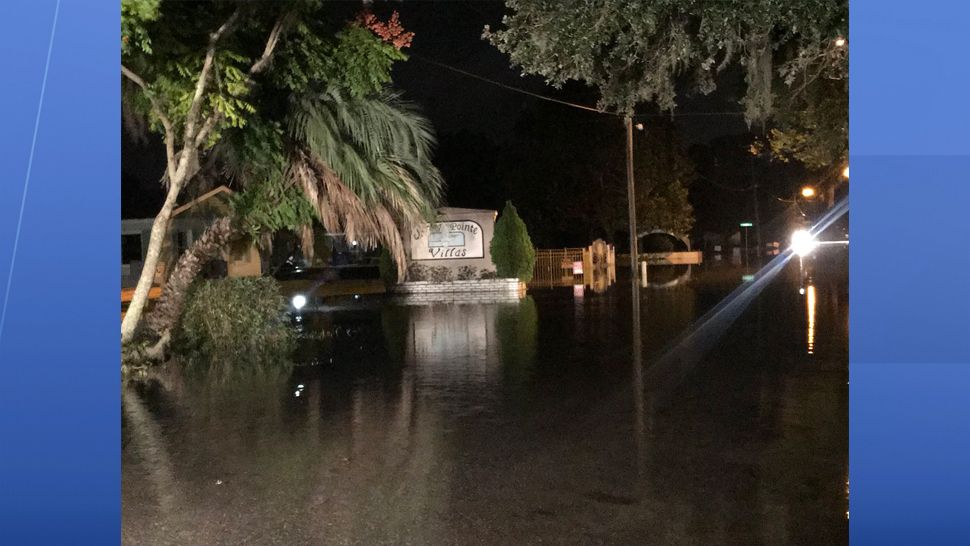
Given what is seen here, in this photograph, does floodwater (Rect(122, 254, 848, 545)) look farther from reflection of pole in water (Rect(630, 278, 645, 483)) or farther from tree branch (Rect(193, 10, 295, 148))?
tree branch (Rect(193, 10, 295, 148))

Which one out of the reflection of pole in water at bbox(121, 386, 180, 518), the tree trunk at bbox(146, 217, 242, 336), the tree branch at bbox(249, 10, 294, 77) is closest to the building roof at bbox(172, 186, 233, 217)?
the tree trunk at bbox(146, 217, 242, 336)

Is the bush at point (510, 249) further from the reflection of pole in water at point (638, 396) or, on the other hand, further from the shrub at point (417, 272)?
the reflection of pole in water at point (638, 396)

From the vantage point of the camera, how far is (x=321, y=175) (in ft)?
47.5

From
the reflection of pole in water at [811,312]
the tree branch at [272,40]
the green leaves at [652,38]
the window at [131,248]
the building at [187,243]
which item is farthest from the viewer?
the window at [131,248]

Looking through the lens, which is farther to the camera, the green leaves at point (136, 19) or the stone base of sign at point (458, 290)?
the stone base of sign at point (458, 290)

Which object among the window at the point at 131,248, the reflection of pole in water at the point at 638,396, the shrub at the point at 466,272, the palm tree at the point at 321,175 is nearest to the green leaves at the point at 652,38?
the reflection of pole in water at the point at 638,396

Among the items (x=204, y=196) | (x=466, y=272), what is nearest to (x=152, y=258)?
(x=204, y=196)

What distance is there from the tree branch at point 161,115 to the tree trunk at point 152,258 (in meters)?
0.29

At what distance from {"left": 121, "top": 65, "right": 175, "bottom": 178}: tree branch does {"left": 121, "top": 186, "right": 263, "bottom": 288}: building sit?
4.33 meters

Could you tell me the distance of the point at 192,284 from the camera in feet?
49.0

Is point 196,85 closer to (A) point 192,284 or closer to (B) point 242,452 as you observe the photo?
(A) point 192,284

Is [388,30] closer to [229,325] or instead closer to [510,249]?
[229,325]

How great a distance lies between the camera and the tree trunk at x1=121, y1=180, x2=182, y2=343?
40.7 feet

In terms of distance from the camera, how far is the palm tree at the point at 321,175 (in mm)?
13758
